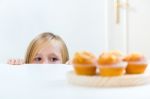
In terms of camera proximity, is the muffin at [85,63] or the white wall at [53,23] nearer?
the muffin at [85,63]

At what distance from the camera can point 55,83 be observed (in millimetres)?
704

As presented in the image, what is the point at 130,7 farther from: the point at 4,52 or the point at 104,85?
the point at 104,85

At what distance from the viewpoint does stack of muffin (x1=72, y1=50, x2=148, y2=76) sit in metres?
0.69

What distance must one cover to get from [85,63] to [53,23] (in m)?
2.29

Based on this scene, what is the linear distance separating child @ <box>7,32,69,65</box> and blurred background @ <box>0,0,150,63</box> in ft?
3.32

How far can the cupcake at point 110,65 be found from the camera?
690mm

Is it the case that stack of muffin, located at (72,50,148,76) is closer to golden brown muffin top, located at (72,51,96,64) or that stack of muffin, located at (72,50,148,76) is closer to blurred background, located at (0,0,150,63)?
golden brown muffin top, located at (72,51,96,64)

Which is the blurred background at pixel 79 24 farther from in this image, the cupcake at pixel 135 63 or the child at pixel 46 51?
the cupcake at pixel 135 63

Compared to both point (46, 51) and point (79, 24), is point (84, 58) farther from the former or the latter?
point (79, 24)

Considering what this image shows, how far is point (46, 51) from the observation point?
1811 mm

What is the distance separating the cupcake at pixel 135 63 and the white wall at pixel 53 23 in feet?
7.37

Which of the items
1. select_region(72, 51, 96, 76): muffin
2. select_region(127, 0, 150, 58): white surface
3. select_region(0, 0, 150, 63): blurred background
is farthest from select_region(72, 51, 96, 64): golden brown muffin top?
select_region(127, 0, 150, 58): white surface

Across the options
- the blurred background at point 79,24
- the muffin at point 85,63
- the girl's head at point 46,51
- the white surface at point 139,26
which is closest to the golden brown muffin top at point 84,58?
the muffin at point 85,63

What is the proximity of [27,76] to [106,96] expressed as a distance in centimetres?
28
